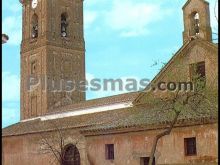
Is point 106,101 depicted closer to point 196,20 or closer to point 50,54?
point 50,54

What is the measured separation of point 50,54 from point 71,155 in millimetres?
14012

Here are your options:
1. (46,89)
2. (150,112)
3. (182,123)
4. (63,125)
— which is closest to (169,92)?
(150,112)

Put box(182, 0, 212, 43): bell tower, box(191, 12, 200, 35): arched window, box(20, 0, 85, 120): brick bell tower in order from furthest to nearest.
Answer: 1. box(20, 0, 85, 120): brick bell tower
2. box(191, 12, 200, 35): arched window
3. box(182, 0, 212, 43): bell tower

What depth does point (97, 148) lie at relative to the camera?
28578 millimetres

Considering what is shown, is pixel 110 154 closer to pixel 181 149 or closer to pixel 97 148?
pixel 97 148

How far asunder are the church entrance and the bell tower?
11.7m

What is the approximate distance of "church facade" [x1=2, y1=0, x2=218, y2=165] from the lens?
2477 cm

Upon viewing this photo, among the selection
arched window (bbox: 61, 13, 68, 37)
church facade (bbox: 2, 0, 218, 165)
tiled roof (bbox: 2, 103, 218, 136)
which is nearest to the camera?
tiled roof (bbox: 2, 103, 218, 136)

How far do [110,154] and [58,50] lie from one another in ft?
69.8

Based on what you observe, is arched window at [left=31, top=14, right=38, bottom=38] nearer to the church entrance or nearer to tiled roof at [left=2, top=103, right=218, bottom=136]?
tiled roof at [left=2, top=103, right=218, bottom=136]

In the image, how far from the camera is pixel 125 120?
28125 millimetres

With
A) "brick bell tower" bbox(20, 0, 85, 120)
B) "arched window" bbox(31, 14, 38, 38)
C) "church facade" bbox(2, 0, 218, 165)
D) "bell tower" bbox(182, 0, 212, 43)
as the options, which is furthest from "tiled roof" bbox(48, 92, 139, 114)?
"arched window" bbox(31, 14, 38, 38)

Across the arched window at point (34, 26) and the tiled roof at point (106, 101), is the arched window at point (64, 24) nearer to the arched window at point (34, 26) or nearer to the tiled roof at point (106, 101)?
the arched window at point (34, 26)

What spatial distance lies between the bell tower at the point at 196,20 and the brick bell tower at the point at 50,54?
19.6 meters
